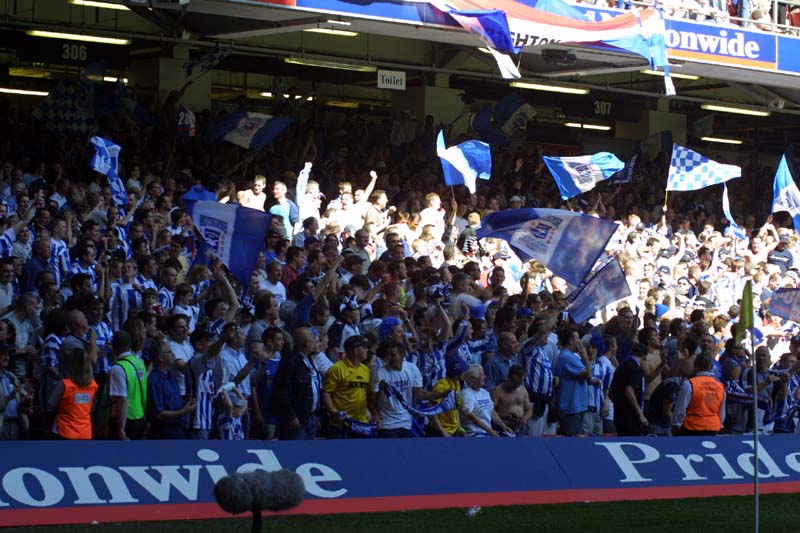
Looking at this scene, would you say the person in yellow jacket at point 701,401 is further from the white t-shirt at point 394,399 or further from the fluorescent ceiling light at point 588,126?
the fluorescent ceiling light at point 588,126

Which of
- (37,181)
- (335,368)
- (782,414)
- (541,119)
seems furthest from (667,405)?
(541,119)

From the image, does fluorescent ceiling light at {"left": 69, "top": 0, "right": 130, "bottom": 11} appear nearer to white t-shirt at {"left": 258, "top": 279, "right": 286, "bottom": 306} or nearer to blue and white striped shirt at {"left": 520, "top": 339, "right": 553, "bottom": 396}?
white t-shirt at {"left": 258, "top": 279, "right": 286, "bottom": 306}

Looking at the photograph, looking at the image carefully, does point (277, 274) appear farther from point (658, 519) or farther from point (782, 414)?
point (782, 414)

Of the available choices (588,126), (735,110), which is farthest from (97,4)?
(735,110)

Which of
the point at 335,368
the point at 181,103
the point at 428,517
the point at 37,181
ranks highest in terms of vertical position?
the point at 181,103

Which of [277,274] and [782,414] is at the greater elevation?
[277,274]

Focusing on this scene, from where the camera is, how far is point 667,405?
49.8 ft

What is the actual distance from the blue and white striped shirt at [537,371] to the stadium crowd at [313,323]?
0.07 ft

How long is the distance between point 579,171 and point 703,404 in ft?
22.8

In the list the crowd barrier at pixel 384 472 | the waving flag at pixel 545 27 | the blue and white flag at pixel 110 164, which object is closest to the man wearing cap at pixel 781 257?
the waving flag at pixel 545 27

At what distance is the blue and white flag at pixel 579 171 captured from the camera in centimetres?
2103

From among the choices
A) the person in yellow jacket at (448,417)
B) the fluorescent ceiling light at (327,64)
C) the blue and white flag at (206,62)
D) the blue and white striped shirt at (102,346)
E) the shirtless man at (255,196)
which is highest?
the fluorescent ceiling light at (327,64)

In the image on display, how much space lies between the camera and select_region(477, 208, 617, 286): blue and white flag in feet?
52.5

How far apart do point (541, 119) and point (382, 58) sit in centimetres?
542
